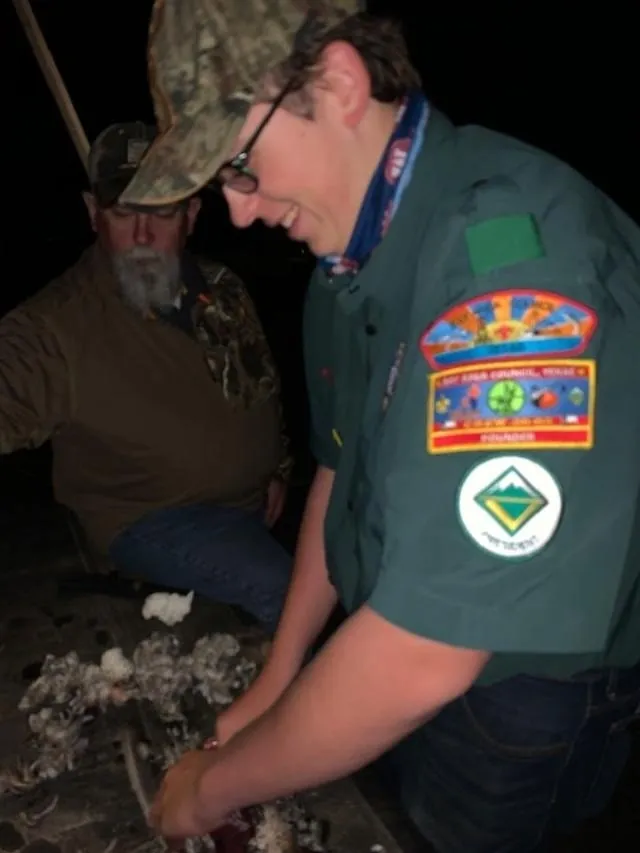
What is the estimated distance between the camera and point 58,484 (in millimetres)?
2510

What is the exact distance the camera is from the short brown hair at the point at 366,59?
2.91ft

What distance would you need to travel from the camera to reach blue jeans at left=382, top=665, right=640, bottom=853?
1141mm

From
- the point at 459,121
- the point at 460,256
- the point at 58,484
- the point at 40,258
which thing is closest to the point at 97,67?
the point at 40,258

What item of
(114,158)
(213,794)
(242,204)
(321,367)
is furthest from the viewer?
(114,158)

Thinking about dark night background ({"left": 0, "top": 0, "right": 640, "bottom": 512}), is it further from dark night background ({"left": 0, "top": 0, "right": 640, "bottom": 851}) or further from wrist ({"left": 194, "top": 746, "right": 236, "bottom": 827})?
wrist ({"left": 194, "top": 746, "right": 236, "bottom": 827})

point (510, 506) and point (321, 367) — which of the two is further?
point (321, 367)

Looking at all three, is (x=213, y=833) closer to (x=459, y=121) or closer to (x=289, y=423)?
(x=289, y=423)

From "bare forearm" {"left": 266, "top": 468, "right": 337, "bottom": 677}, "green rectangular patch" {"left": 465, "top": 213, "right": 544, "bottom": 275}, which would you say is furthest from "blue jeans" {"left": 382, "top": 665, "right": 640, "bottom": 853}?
"green rectangular patch" {"left": 465, "top": 213, "right": 544, "bottom": 275}

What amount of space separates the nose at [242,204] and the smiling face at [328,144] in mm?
13

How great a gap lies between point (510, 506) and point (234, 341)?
1826 mm

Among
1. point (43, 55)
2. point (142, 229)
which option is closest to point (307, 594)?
point (142, 229)

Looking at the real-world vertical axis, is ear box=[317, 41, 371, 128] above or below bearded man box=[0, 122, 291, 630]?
above

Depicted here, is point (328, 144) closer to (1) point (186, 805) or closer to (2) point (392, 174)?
(2) point (392, 174)

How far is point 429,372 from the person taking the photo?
2.75ft
